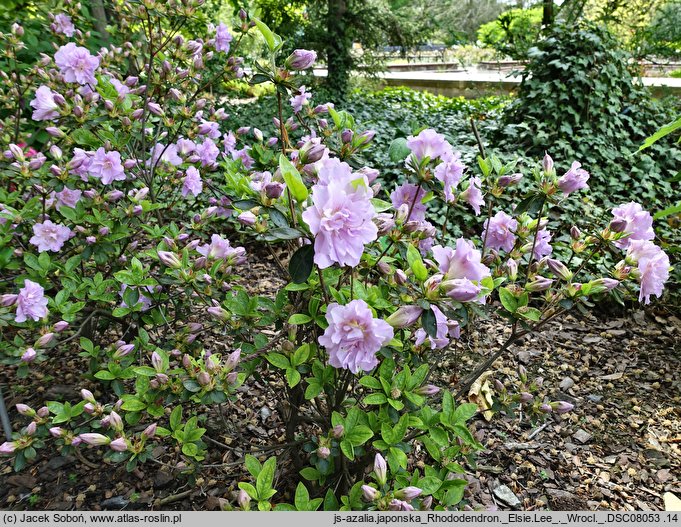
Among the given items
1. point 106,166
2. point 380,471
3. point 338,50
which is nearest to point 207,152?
point 106,166

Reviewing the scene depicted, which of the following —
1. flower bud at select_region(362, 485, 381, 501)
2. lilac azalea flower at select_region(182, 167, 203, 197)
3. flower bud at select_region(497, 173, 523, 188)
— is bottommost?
flower bud at select_region(362, 485, 381, 501)

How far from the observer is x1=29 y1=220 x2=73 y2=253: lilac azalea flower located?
181 centimetres

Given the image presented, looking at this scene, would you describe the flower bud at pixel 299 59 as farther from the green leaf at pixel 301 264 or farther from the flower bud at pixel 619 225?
the flower bud at pixel 619 225

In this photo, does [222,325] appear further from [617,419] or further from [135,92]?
[617,419]

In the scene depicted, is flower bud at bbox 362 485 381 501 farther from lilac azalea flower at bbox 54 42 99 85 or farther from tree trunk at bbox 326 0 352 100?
tree trunk at bbox 326 0 352 100

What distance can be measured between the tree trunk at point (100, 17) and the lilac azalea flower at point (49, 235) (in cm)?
329

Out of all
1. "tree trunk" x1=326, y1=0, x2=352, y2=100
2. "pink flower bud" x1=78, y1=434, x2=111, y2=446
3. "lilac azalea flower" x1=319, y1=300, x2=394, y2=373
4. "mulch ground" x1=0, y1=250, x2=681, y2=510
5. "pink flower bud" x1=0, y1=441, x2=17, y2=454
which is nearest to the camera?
"lilac azalea flower" x1=319, y1=300, x2=394, y2=373

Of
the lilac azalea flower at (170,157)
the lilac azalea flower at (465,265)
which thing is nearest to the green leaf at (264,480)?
the lilac azalea flower at (465,265)

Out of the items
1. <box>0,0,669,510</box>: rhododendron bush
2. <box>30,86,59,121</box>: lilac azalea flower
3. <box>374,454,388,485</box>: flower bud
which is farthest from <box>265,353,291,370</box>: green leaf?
<box>30,86,59,121</box>: lilac azalea flower

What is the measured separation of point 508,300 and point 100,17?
4952 mm

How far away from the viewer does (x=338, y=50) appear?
7.09 metres

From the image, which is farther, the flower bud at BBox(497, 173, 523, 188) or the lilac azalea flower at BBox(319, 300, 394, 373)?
the flower bud at BBox(497, 173, 523, 188)

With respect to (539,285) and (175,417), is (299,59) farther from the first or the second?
(175,417)

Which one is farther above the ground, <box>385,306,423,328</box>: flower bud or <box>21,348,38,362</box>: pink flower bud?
<box>385,306,423,328</box>: flower bud
